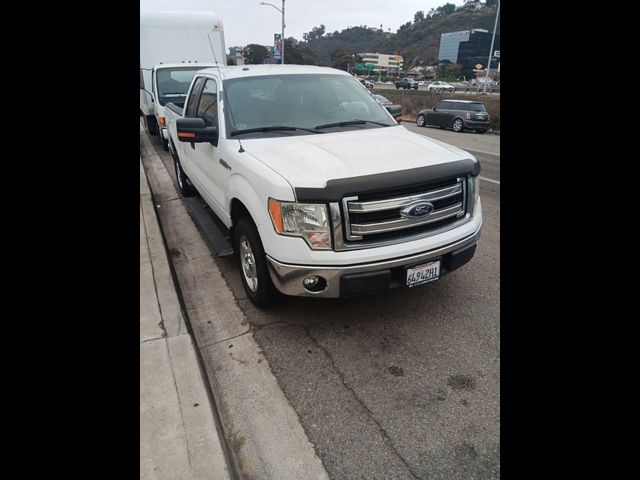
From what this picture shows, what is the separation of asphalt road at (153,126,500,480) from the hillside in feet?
322

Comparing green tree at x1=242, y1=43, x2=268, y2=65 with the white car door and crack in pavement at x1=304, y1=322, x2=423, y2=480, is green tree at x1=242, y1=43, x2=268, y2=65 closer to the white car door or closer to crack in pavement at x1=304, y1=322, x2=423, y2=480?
the white car door

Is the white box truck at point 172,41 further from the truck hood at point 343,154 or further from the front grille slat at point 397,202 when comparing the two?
the front grille slat at point 397,202

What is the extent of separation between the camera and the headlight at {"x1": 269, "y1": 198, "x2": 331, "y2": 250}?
255cm

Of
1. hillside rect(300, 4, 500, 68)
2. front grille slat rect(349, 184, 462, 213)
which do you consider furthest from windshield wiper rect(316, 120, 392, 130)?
hillside rect(300, 4, 500, 68)

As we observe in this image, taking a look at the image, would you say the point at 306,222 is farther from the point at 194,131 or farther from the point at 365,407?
the point at 194,131

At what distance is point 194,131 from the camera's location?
3.57 metres

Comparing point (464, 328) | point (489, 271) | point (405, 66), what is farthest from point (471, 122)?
point (405, 66)

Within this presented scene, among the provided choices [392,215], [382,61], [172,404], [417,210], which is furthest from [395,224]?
[382,61]

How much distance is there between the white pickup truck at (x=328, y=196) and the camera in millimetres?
2578

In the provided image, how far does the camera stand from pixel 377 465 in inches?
80.6

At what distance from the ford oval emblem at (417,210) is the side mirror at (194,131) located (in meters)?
1.95
